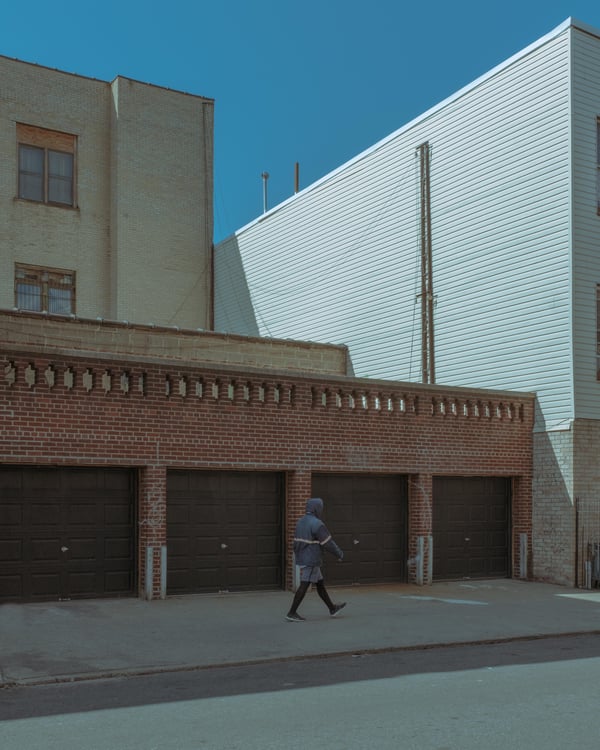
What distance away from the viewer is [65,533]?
1492 cm

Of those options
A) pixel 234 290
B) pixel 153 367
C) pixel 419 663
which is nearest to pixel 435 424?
pixel 153 367

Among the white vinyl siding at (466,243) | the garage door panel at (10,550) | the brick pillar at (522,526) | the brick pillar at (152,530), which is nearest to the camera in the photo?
the garage door panel at (10,550)

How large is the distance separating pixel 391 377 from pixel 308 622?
425 inches

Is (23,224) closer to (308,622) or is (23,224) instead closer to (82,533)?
(82,533)

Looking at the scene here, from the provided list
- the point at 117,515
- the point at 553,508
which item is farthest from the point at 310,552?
the point at 553,508

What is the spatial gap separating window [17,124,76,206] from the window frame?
1.88 meters

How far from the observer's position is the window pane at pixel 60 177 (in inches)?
1022

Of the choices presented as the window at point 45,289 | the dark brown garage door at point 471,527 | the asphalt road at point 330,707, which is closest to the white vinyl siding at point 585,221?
the dark brown garage door at point 471,527

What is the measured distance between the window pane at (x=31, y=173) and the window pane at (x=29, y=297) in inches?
95.1

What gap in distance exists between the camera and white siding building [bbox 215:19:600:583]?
18922mm

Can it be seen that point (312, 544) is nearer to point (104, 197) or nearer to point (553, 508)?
point (553, 508)

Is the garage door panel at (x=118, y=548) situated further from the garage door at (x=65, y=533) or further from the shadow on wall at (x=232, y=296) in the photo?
the shadow on wall at (x=232, y=296)

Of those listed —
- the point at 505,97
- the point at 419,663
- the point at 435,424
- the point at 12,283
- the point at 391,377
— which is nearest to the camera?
the point at 419,663

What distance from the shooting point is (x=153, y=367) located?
15.6 m
